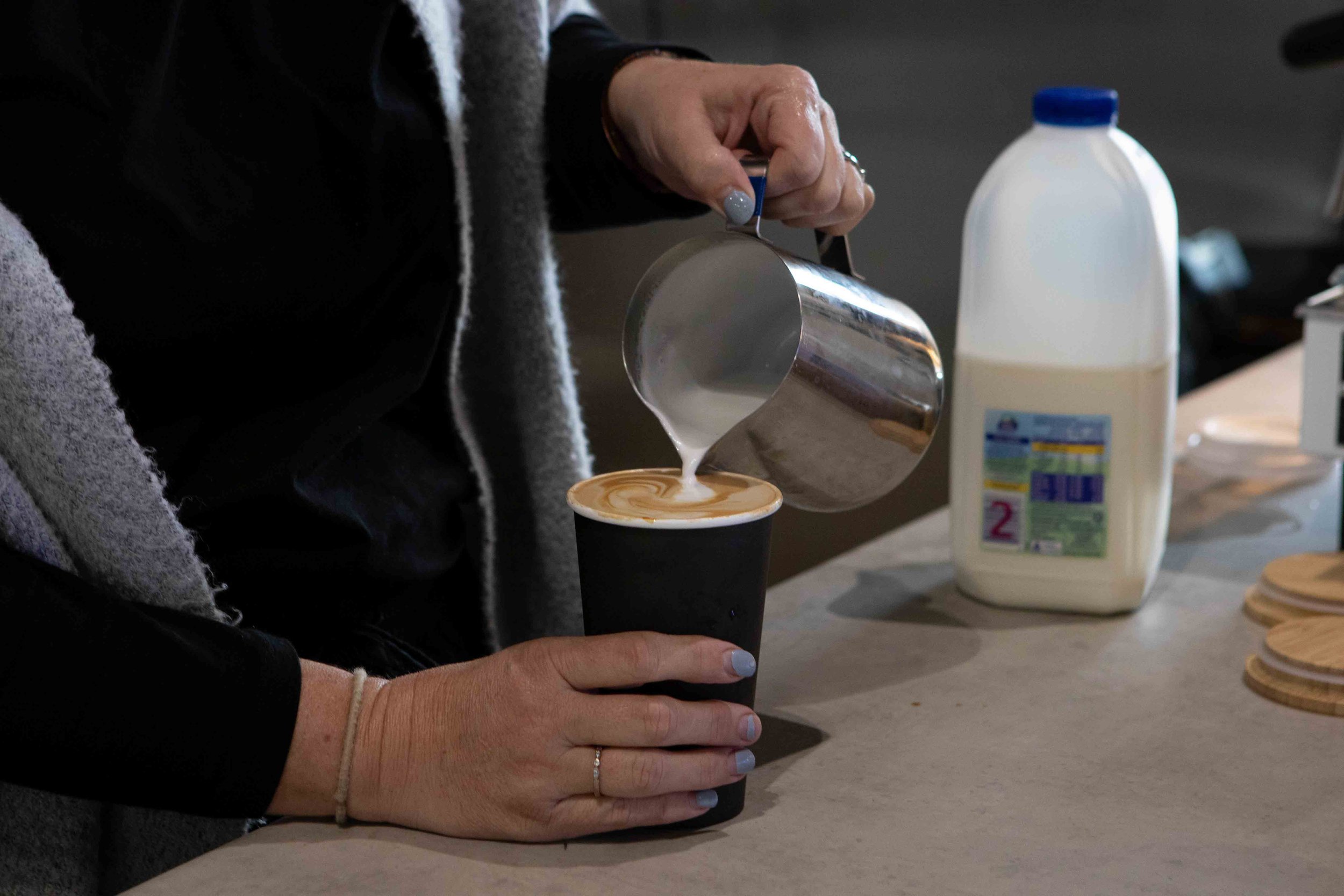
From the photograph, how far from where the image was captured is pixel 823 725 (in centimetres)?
88

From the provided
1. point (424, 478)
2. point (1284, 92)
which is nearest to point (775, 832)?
point (424, 478)

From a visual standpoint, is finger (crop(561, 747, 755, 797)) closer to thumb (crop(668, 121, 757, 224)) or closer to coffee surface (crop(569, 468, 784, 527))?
coffee surface (crop(569, 468, 784, 527))

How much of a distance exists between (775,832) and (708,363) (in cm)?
29

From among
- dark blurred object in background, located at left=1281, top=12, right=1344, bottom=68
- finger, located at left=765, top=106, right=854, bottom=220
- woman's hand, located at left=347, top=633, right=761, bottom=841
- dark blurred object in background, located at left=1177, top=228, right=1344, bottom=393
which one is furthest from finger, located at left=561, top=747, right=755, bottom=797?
dark blurred object in background, located at left=1177, top=228, right=1344, bottom=393

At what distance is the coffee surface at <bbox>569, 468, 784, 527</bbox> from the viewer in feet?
2.26

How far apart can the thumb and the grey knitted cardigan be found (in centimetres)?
23

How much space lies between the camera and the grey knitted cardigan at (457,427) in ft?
2.54

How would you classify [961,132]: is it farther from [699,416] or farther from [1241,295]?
[699,416]

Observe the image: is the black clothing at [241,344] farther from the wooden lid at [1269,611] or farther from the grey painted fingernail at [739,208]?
the wooden lid at [1269,611]

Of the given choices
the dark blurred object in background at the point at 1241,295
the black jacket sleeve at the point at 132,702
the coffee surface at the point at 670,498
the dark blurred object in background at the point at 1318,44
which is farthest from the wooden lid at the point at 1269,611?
the dark blurred object in background at the point at 1241,295

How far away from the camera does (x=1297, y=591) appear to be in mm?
1037

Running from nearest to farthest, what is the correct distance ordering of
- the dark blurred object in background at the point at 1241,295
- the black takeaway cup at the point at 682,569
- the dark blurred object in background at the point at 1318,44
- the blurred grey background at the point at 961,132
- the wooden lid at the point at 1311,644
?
the black takeaway cup at the point at 682,569
the wooden lid at the point at 1311,644
the dark blurred object in background at the point at 1318,44
the blurred grey background at the point at 961,132
the dark blurred object in background at the point at 1241,295

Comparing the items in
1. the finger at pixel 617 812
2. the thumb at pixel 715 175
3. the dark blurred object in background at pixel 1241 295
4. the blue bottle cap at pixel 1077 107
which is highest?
the blue bottle cap at pixel 1077 107

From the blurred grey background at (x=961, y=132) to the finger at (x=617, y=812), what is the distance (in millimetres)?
465
